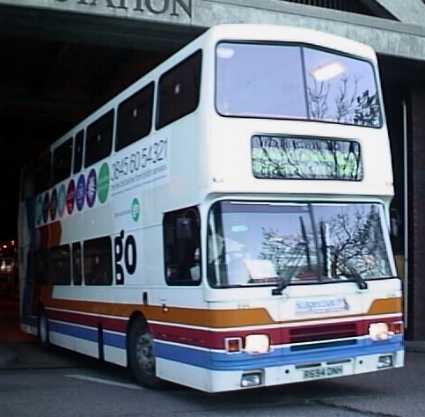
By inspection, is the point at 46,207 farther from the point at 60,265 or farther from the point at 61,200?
the point at 60,265

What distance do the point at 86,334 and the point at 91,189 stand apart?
7.81ft

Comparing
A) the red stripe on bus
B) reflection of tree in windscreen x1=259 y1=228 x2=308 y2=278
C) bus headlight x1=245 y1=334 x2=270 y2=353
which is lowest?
bus headlight x1=245 y1=334 x2=270 y2=353

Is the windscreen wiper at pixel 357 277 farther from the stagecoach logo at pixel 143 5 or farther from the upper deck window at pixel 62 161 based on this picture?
the upper deck window at pixel 62 161

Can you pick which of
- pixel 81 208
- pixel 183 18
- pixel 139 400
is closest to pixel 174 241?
pixel 139 400

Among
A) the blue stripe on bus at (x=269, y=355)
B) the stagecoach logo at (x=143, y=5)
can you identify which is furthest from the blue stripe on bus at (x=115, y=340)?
the stagecoach logo at (x=143, y=5)

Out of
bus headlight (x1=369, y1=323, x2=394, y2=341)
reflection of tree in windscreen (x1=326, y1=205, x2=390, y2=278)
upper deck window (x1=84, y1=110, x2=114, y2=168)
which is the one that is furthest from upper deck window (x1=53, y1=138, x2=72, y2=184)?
bus headlight (x1=369, y1=323, x2=394, y2=341)

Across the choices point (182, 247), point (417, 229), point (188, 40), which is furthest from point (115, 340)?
point (417, 229)

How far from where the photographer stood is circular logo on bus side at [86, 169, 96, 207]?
12.6 m

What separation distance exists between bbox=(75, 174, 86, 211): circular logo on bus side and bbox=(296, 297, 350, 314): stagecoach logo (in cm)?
554

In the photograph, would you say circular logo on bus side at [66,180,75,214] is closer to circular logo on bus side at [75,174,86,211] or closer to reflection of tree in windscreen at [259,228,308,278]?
circular logo on bus side at [75,174,86,211]

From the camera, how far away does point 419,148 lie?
1642 cm

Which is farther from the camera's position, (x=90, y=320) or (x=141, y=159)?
(x=90, y=320)

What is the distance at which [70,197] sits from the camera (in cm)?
1398

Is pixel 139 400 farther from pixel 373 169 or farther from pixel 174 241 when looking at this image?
pixel 373 169
